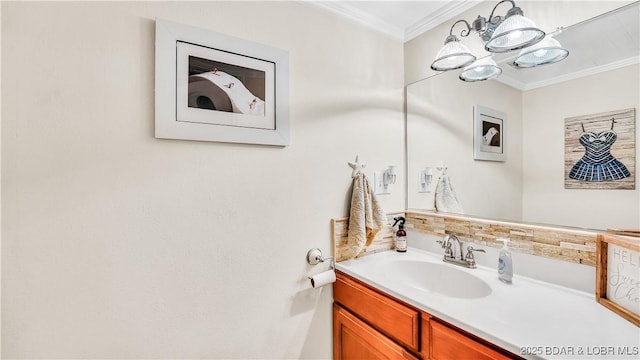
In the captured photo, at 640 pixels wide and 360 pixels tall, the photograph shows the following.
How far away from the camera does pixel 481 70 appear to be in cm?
135

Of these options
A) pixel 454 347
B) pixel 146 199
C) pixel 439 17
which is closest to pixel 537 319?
pixel 454 347

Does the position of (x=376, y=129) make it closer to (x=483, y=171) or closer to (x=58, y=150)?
(x=483, y=171)

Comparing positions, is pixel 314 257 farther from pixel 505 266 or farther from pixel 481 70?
pixel 481 70

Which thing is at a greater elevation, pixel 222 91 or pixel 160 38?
pixel 160 38

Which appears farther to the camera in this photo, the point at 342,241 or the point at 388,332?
the point at 342,241

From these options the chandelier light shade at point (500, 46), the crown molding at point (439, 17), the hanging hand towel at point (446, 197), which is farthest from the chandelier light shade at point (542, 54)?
the hanging hand towel at point (446, 197)

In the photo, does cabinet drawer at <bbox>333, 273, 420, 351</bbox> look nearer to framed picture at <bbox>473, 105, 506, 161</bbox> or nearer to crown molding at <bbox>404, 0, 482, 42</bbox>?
framed picture at <bbox>473, 105, 506, 161</bbox>

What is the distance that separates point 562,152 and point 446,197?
0.59 m

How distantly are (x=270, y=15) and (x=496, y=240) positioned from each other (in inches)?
62.0

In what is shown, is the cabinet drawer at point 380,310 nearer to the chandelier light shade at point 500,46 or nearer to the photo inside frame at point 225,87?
the photo inside frame at point 225,87

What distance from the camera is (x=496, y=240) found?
1.28 m

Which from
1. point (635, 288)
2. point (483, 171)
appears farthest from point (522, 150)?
point (635, 288)

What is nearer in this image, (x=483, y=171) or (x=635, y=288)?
(x=635, y=288)

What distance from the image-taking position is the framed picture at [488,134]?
134 centimetres
